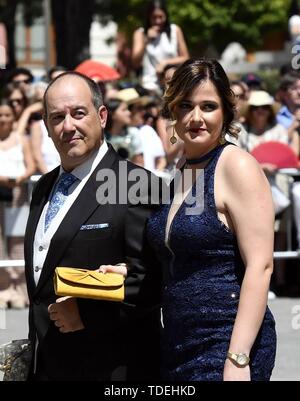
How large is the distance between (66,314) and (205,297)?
608 mm

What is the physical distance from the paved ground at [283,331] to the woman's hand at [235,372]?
3.37m

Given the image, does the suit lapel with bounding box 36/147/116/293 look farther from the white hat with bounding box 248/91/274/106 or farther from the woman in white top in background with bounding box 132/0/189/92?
the woman in white top in background with bounding box 132/0/189/92

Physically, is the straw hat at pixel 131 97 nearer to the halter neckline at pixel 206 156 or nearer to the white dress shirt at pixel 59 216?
the white dress shirt at pixel 59 216

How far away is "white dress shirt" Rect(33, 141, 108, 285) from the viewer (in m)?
4.40

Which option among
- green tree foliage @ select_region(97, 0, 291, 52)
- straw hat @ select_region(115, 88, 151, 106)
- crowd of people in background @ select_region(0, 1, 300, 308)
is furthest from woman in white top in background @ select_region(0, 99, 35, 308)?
green tree foliage @ select_region(97, 0, 291, 52)

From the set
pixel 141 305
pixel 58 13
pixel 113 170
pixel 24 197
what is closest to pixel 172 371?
pixel 141 305

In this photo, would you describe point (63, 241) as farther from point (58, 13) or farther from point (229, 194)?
point (58, 13)

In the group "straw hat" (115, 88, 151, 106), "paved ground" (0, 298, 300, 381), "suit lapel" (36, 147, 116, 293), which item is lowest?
"paved ground" (0, 298, 300, 381)

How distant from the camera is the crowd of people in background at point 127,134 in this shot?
9.94m

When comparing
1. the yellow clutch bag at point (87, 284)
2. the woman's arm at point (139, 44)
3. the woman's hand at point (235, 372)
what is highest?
the woman's arm at point (139, 44)

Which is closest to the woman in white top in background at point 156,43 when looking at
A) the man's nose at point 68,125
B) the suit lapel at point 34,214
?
the suit lapel at point 34,214

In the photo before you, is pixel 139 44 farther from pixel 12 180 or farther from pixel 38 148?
pixel 12 180

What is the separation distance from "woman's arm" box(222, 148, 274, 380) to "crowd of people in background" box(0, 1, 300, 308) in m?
5.14

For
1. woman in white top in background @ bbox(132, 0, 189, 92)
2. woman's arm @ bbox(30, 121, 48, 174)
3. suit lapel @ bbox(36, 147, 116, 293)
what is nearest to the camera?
suit lapel @ bbox(36, 147, 116, 293)
